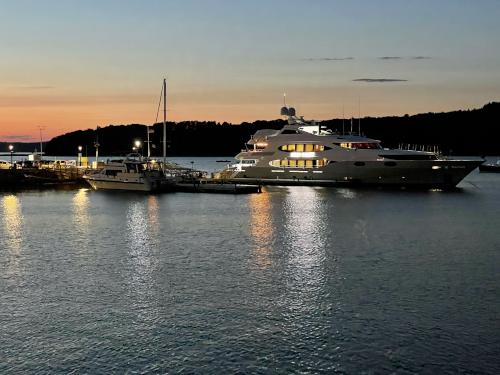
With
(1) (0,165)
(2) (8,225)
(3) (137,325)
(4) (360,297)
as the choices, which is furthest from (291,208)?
(1) (0,165)

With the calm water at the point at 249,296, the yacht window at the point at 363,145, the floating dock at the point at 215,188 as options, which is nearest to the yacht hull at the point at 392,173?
the yacht window at the point at 363,145

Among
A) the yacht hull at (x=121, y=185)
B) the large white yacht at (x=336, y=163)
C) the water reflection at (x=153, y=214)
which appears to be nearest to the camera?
the water reflection at (x=153, y=214)

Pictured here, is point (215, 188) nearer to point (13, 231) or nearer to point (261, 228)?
point (261, 228)

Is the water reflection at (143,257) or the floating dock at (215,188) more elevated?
the floating dock at (215,188)

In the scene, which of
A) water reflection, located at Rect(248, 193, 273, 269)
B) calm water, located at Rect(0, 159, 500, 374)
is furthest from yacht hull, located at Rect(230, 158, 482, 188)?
calm water, located at Rect(0, 159, 500, 374)

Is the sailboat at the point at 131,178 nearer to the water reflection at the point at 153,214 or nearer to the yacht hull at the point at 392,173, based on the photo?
the water reflection at the point at 153,214

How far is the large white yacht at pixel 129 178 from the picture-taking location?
7331 centimetres

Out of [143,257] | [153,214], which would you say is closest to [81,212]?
[153,214]

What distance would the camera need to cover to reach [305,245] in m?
34.5

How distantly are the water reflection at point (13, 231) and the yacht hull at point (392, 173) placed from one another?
38.7 m

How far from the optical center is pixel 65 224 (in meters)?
44.7

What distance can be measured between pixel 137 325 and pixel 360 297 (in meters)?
8.29

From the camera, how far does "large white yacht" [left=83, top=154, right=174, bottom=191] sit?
7331 centimetres

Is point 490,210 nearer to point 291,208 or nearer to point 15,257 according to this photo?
point 291,208
